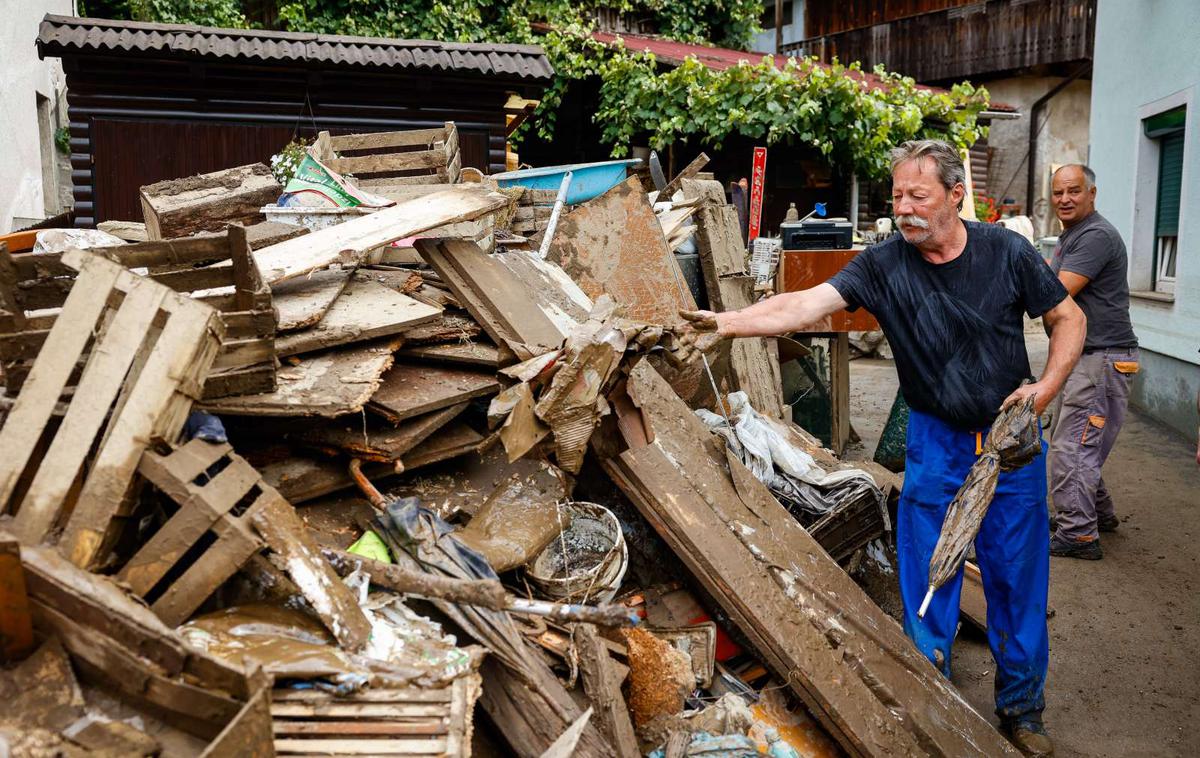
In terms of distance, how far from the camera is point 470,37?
15.2m

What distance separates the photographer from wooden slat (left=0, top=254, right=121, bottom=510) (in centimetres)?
257

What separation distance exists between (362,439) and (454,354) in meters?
0.60

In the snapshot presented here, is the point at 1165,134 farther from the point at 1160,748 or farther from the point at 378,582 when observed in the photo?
the point at 378,582

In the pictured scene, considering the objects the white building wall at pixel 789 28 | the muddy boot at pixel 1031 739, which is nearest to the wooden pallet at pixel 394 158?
the muddy boot at pixel 1031 739

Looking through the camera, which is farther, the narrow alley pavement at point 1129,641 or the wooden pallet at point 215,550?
the narrow alley pavement at point 1129,641

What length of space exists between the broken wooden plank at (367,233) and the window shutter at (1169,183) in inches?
312

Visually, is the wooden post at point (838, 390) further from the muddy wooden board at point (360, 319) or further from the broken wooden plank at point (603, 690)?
the broken wooden plank at point (603, 690)

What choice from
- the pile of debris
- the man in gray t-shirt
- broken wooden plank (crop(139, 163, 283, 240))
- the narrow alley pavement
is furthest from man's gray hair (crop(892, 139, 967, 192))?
broken wooden plank (crop(139, 163, 283, 240))

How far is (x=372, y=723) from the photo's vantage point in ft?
7.36

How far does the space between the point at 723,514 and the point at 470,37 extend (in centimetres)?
1309

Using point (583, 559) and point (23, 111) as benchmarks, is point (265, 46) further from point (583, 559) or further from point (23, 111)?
point (583, 559)

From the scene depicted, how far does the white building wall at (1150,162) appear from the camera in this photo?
8.45m

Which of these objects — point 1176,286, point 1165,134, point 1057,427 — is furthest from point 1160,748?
point 1165,134

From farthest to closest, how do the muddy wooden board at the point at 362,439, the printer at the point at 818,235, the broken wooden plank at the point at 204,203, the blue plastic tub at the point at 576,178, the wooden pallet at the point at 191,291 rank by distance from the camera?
the printer at the point at 818,235 < the blue plastic tub at the point at 576,178 < the broken wooden plank at the point at 204,203 < the muddy wooden board at the point at 362,439 < the wooden pallet at the point at 191,291
